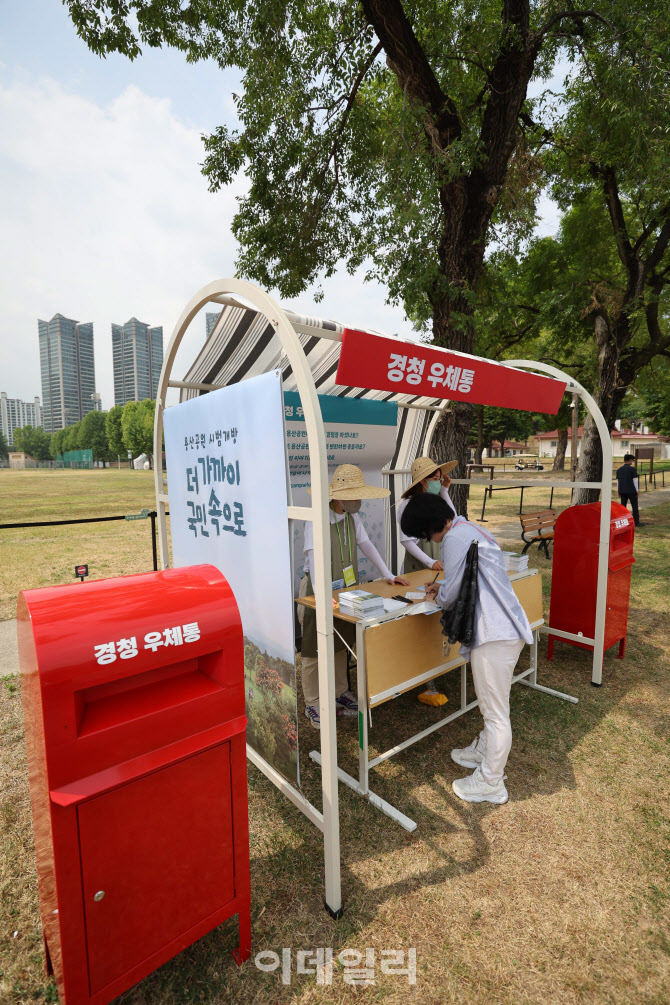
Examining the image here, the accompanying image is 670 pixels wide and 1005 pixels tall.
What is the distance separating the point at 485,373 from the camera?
11.6 ft

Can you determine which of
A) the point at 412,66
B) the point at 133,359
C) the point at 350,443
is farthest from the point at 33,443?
the point at 350,443

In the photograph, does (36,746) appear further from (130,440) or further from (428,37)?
(130,440)

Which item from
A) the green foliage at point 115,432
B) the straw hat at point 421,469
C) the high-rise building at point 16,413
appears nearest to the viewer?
the straw hat at point 421,469

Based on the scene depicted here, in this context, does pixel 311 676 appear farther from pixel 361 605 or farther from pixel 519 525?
pixel 519 525

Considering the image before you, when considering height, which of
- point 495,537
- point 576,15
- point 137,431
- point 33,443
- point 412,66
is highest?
point 576,15

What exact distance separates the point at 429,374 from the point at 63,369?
13477cm

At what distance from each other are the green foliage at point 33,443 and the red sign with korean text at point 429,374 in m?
104

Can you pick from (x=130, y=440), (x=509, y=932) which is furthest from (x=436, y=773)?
(x=130, y=440)

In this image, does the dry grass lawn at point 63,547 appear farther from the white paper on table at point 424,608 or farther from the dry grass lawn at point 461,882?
the white paper on table at point 424,608

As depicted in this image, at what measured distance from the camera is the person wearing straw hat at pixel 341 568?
373 cm

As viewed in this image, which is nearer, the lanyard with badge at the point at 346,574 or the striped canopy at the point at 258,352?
the striped canopy at the point at 258,352

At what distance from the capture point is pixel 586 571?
4.86 meters

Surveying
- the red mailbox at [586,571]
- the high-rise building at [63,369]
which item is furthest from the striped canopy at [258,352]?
the high-rise building at [63,369]

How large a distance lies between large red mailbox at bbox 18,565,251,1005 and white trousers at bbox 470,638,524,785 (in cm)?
166
